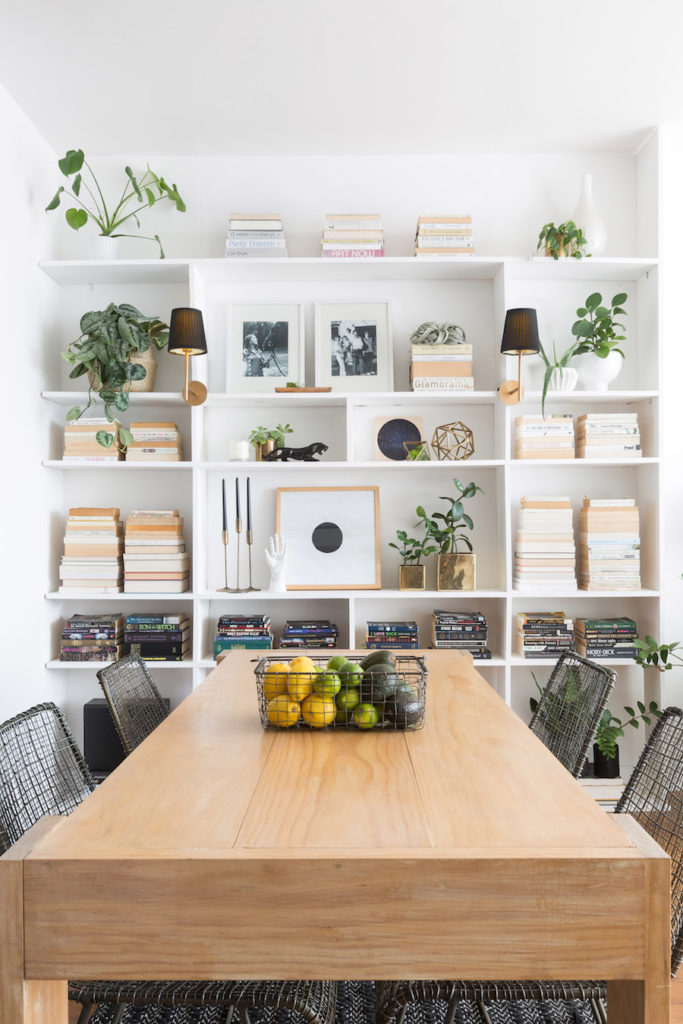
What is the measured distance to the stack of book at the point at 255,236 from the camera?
11.8ft

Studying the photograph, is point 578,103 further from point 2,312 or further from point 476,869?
point 476,869

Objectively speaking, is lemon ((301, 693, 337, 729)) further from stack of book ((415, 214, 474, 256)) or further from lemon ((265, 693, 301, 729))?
stack of book ((415, 214, 474, 256))

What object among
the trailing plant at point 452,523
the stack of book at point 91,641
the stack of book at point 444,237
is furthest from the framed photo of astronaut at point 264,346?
the stack of book at point 91,641

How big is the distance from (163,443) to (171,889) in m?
2.74

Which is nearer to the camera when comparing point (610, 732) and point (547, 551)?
point (610, 732)

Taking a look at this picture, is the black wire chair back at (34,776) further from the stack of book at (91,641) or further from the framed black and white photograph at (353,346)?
the framed black and white photograph at (353,346)

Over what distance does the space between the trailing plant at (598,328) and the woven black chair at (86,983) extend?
2.75m

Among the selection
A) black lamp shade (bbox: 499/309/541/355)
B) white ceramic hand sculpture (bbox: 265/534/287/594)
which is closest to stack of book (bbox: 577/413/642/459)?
black lamp shade (bbox: 499/309/541/355)

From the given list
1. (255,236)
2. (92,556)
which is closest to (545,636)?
(92,556)

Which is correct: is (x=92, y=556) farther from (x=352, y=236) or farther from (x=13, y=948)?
(x=13, y=948)

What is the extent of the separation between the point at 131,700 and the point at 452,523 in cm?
186

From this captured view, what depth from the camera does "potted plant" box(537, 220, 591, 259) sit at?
11.6 ft

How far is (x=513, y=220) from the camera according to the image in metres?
3.83

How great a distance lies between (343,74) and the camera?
123 inches
